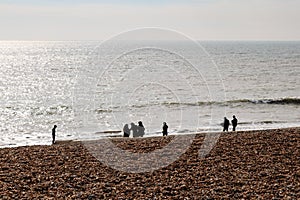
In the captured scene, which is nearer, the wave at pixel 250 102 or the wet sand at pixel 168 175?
the wet sand at pixel 168 175

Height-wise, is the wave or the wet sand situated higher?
the wave

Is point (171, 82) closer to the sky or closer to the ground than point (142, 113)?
closer to the sky

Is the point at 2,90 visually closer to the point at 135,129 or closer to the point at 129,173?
the point at 135,129

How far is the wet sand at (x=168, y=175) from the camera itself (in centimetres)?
1114

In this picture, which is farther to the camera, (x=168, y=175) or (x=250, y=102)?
→ (x=250, y=102)

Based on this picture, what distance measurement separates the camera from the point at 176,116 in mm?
38750

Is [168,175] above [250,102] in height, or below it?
below

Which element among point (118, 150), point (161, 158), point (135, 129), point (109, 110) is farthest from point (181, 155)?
point (109, 110)

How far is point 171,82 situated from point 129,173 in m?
57.9

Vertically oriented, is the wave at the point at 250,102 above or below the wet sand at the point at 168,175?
above

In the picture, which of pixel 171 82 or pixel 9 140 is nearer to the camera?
pixel 9 140

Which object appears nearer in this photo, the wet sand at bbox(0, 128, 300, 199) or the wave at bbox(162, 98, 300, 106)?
the wet sand at bbox(0, 128, 300, 199)

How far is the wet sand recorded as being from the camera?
11140 millimetres

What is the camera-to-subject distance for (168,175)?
1276cm
